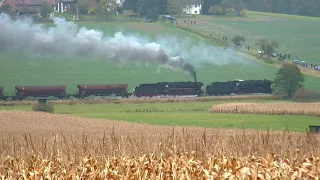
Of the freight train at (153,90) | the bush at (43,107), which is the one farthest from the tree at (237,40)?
the bush at (43,107)

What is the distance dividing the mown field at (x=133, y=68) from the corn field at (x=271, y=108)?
21781mm

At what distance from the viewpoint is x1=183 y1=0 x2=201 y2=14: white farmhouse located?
5497 inches

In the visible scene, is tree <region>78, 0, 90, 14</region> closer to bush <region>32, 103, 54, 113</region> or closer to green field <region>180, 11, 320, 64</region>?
green field <region>180, 11, 320, 64</region>

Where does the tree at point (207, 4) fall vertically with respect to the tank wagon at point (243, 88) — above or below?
above

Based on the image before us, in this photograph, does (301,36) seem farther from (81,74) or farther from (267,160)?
(267,160)

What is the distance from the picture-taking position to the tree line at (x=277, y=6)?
5517 inches

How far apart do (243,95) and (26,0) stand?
49.5 m

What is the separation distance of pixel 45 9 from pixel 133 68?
17.9 m

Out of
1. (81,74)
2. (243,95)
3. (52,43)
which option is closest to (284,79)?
(243,95)

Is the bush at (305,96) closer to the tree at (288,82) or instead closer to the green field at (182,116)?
the tree at (288,82)

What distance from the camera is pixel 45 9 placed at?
116062 millimetres

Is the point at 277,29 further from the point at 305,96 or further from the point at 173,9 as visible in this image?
the point at 305,96

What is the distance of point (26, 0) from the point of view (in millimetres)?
Answer: 122875

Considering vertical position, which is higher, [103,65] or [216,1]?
[216,1]
